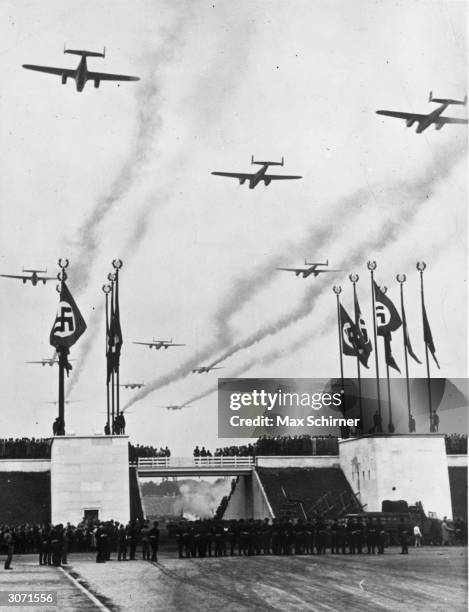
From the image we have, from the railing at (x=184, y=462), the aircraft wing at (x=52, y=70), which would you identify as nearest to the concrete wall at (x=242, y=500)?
the railing at (x=184, y=462)

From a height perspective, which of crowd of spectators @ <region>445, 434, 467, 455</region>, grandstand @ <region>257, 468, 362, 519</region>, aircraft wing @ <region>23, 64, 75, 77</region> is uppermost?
aircraft wing @ <region>23, 64, 75, 77</region>

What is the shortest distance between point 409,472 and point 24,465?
73.7ft

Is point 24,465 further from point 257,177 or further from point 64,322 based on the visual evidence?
point 257,177

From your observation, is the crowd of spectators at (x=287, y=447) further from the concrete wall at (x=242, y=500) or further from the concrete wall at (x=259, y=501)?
the concrete wall at (x=259, y=501)

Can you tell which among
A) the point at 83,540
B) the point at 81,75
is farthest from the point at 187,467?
the point at 81,75

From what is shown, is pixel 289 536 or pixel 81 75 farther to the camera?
pixel 81 75

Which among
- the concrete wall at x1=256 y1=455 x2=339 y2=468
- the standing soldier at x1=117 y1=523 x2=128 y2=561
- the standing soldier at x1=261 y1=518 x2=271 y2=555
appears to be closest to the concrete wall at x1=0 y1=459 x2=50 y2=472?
the concrete wall at x1=256 y1=455 x2=339 y2=468

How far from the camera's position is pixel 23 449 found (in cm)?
5409

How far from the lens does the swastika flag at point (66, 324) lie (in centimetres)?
4528

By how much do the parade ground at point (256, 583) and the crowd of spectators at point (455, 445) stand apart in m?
26.1

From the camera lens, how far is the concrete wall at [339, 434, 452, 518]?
5000 cm

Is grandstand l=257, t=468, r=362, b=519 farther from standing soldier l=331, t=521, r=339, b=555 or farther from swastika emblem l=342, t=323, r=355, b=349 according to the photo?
standing soldier l=331, t=521, r=339, b=555

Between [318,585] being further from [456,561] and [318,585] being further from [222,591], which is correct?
[456,561]

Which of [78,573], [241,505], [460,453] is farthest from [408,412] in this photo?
[78,573]
